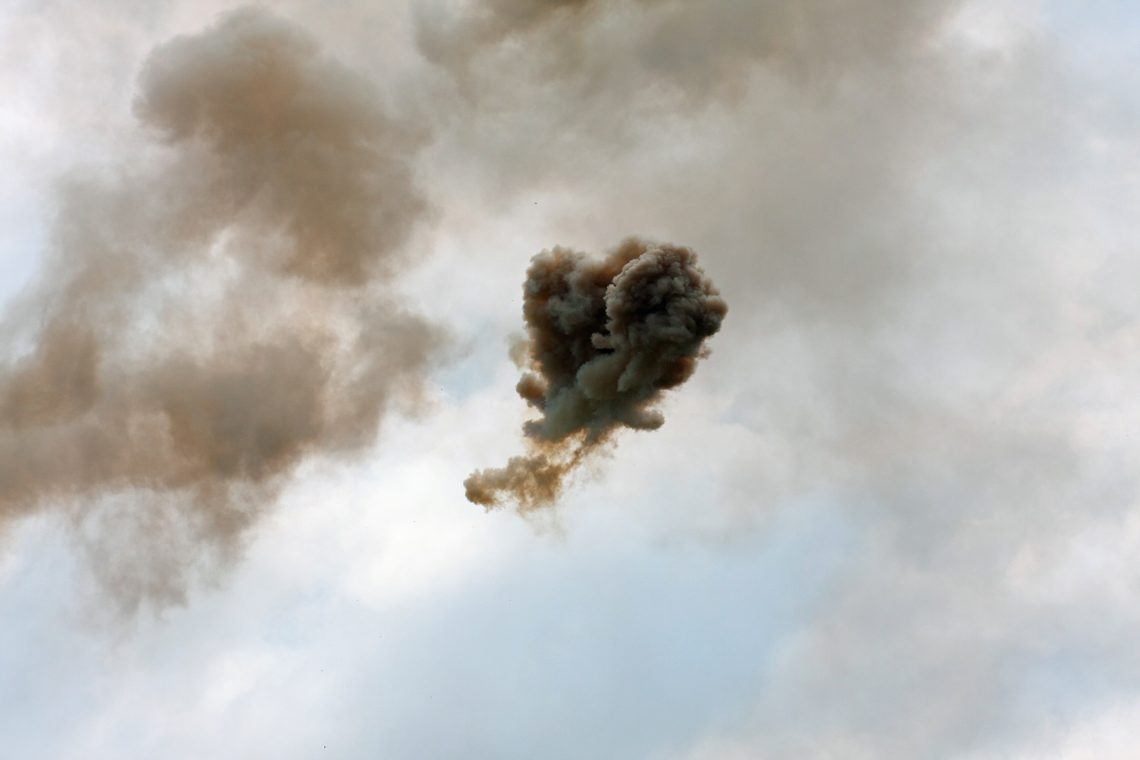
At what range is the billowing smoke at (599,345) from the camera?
479 ft

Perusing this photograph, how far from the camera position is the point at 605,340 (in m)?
148

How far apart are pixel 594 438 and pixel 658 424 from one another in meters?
4.21

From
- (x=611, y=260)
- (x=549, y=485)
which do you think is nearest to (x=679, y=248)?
(x=611, y=260)

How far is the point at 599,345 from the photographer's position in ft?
484

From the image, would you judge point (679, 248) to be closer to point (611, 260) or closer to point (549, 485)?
point (611, 260)

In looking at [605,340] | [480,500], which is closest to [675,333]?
[605,340]

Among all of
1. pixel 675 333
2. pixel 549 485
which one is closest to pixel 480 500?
pixel 549 485

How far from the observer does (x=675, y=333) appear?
477 ft

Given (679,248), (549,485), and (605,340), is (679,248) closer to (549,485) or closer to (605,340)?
(605,340)

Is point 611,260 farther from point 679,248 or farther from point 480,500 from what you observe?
point 480,500

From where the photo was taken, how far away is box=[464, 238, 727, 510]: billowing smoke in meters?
146

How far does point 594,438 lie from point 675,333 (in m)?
8.76

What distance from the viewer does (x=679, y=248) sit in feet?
483

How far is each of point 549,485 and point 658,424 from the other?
7661 mm
